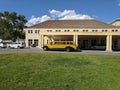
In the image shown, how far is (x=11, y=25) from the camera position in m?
77.2

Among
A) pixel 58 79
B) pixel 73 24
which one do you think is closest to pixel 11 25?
pixel 73 24

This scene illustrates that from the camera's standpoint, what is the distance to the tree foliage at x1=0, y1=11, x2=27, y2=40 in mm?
75000

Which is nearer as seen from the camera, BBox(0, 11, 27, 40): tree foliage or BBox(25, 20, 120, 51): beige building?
BBox(25, 20, 120, 51): beige building

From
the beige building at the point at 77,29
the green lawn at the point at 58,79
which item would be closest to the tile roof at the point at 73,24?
the beige building at the point at 77,29

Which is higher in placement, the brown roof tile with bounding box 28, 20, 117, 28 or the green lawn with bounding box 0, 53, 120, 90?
the brown roof tile with bounding box 28, 20, 117, 28

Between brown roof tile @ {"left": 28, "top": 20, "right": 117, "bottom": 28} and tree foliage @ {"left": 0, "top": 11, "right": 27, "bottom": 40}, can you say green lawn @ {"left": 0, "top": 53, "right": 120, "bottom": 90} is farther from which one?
tree foliage @ {"left": 0, "top": 11, "right": 27, "bottom": 40}

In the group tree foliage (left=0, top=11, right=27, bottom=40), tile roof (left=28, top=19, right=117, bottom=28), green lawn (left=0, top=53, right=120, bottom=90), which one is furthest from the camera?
tree foliage (left=0, top=11, right=27, bottom=40)

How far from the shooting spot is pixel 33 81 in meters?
9.70

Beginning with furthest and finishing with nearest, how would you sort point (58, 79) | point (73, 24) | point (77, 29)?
→ point (73, 24)
point (77, 29)
point (58, 79)

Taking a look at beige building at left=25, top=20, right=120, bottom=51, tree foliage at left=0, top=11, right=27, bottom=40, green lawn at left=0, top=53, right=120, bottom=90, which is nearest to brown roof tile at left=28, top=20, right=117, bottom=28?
beige building at left=25, top=20, right=120, bottom=51

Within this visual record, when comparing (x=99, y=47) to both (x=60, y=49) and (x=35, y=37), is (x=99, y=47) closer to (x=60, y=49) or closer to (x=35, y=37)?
(x=60, y=49)

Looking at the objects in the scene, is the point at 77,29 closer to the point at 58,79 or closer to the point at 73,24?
the point at 73,24

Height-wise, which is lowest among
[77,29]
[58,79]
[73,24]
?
[58,79]

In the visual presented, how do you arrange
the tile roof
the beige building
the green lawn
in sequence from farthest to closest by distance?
the tile roof → the beige building → the green lawn
